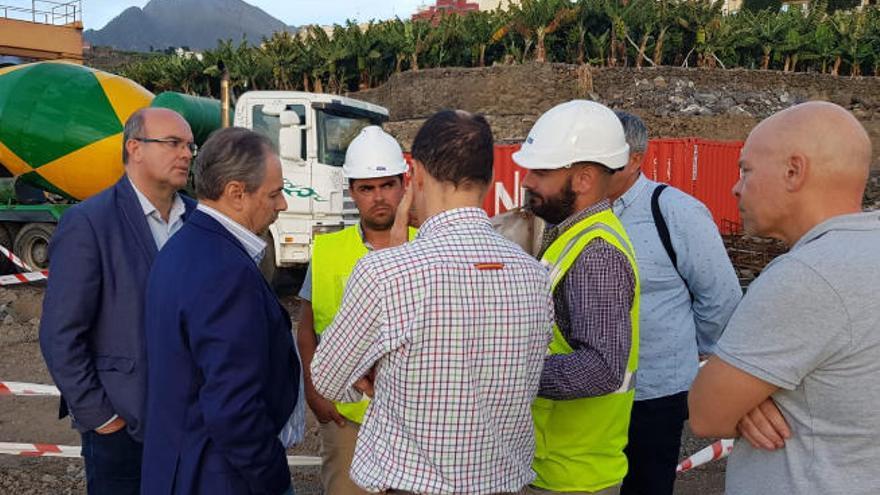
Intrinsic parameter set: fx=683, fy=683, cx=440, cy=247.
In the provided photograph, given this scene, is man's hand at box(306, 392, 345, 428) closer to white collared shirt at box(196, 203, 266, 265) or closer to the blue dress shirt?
white collared shirt at box(196, 203, 266, 265)

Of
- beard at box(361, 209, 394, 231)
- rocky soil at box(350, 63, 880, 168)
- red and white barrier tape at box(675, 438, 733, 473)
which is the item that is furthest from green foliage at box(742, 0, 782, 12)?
beard at box(361, 209, 394, 231)

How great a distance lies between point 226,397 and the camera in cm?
183

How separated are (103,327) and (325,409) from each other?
2.85 ft

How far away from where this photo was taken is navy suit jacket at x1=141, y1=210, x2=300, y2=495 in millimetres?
1832

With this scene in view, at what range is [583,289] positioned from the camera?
5.95 feet

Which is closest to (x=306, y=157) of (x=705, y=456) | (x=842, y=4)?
(x=705, y=456)

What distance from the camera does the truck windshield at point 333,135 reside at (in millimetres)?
9211

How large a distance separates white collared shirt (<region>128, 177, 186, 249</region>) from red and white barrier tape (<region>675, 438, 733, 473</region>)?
291 centimetres

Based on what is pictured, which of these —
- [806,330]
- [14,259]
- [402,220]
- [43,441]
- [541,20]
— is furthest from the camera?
[541,20]

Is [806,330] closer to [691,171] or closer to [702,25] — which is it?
[691,171]

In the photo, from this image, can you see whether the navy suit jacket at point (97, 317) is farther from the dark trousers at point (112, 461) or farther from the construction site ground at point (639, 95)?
the construction site ground at point (639, 95)

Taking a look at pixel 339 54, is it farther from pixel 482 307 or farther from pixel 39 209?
pixel 482 307

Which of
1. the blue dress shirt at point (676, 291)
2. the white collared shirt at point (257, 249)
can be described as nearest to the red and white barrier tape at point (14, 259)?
the white collared shirt at point (257, 249)

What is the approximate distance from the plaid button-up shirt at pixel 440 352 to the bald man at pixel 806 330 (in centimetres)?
44
